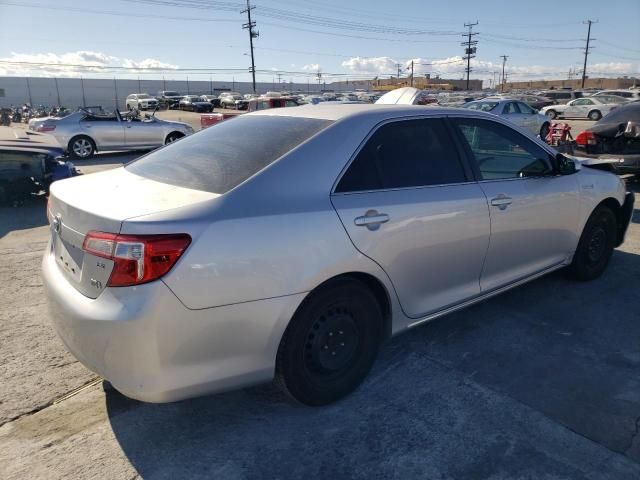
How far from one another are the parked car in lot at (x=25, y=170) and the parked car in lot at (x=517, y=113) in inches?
→ 527

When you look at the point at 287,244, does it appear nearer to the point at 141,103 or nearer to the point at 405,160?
the point at 405,160

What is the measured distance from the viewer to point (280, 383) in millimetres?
2756

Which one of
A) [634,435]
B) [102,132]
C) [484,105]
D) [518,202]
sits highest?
[484,105]

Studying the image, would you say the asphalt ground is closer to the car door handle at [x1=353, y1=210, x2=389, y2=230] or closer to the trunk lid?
the trunk lid

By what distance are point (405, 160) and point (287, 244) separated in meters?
1.12

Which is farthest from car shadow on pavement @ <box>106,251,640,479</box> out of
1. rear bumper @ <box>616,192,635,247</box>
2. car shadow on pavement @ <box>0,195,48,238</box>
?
car shadow on pavement @ <box>0,195,48,238</box>

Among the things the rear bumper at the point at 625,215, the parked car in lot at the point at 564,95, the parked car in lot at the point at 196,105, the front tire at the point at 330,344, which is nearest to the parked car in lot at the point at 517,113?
the rear bumper at the point at 625,215

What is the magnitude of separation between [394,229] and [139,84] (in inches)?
3598

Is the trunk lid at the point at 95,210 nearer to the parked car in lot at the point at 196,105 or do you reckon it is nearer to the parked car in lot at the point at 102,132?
the parked car in lot at the point at 102,132

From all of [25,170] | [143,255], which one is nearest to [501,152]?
[143,255]

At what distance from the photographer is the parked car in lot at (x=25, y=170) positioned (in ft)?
27.7

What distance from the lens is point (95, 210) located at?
2.46 metres

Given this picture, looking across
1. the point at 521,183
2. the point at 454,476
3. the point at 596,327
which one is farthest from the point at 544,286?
the point at 454,476

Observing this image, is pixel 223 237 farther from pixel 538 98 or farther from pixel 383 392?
pixel 538 98
